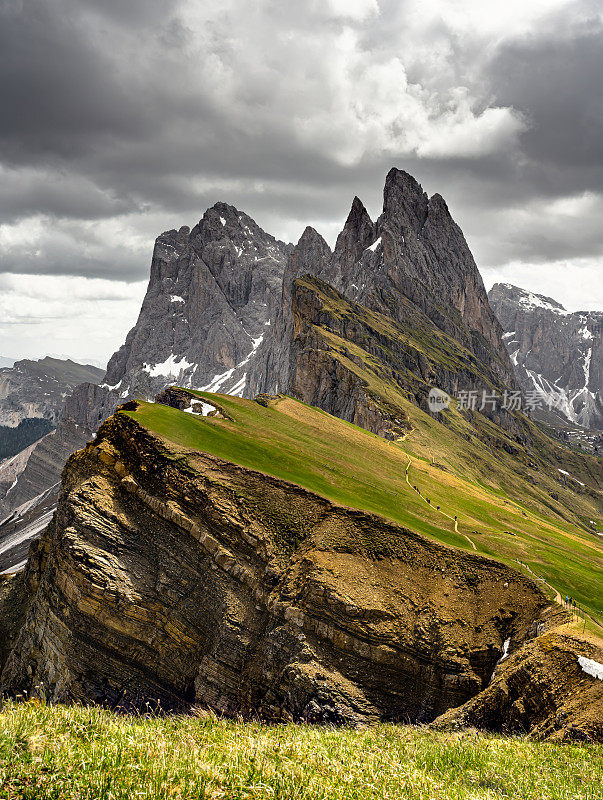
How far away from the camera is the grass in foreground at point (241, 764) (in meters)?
9.10

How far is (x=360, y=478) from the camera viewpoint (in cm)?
5209

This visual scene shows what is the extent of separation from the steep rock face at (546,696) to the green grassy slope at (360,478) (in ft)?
38.1

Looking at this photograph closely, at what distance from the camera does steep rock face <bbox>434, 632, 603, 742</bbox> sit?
1984cm

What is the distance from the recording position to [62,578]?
35.0 metres

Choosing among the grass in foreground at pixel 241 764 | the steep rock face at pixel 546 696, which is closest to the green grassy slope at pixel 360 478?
the steep rock face at pixel 546 696

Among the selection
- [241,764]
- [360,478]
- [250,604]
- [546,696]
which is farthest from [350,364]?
[241,764]

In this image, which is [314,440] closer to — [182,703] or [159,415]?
[159,415]

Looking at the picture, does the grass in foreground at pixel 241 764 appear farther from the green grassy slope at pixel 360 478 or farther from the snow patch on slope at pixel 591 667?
the green grassy slope at pixel 360 478

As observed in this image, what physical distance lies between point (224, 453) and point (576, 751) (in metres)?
32.0

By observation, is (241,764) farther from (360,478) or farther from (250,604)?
(360,478)

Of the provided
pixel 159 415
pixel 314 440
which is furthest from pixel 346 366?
pixel 159 415

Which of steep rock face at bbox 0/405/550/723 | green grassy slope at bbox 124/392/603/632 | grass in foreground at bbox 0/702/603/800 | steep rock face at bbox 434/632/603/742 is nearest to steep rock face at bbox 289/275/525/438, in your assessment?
green grassy slope at bbox 124/392/603/632

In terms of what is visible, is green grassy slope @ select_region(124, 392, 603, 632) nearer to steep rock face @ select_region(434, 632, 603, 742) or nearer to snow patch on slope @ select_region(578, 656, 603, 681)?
steep rock face @ select_region(434, 632, 603, 742)

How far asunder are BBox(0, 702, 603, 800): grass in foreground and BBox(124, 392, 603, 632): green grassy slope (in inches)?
970
